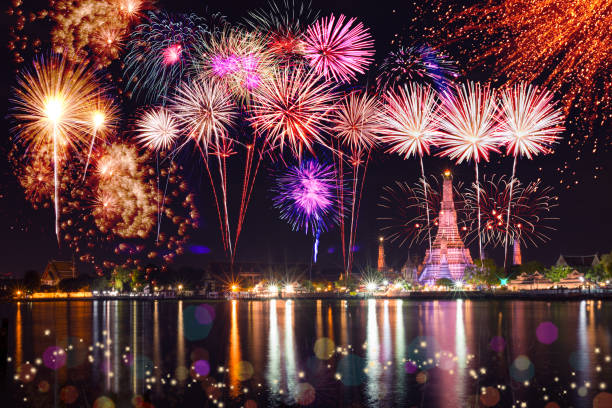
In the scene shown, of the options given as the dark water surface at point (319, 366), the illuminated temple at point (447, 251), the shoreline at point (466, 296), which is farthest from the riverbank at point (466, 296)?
the dark water surface at point (319, 366)

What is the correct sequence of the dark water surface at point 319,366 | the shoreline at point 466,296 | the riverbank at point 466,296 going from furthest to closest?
1. the riverbank at point 466,296
2. the shoreline at point 466,296
3. the dark water surface at point 319,366

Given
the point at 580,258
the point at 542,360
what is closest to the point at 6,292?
the point at 580,258

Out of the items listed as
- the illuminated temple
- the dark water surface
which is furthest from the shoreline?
the dark water surface

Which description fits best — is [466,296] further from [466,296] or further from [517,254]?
[517,254]

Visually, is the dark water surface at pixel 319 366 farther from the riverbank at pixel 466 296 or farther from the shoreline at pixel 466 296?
the riverbank at pixel 466 296

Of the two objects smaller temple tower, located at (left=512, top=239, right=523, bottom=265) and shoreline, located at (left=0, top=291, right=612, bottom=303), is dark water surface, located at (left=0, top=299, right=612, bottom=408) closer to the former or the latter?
shoreline, located at (left=0, top=291, right=612, bottom=303)

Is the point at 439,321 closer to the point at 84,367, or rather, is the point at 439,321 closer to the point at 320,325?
the point at 320,325
